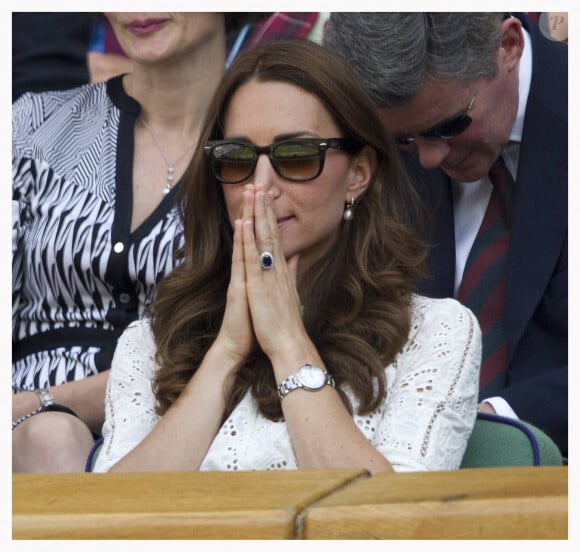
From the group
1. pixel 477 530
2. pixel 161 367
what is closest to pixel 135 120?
pixel 161 367

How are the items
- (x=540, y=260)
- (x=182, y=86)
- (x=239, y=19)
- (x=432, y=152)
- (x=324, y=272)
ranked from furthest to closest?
(x=239, y=19) < (x=182, y=86) < (x=432, y=152) < (x=540, y=260) < (x=324, y=272)

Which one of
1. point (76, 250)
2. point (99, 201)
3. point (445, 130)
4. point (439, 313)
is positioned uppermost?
point (445, 130)

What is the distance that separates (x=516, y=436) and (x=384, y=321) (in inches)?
14.5

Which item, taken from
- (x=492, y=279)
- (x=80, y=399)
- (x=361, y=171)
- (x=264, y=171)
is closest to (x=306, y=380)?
(x=264, y=171)

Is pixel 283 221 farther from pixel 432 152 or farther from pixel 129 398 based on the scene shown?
pixel 432 152

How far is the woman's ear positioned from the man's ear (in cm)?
73

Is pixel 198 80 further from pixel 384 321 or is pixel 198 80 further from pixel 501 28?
pixel 384 321

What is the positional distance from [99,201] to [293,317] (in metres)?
0.94

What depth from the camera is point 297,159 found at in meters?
2.27

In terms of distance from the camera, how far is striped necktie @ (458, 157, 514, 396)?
2.87m

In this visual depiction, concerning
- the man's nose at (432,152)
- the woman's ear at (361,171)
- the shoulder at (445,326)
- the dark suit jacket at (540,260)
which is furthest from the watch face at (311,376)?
the man's nose at (432,152)

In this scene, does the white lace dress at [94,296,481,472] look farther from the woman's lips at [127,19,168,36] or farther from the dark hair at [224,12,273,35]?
the dark hair at [224,12,273,35]

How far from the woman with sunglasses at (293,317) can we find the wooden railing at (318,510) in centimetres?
76

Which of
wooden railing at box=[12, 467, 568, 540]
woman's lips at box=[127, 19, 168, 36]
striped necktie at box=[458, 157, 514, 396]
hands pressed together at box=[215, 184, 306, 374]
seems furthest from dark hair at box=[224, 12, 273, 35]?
wooden railing at box=[12, 467, 568, 540]
